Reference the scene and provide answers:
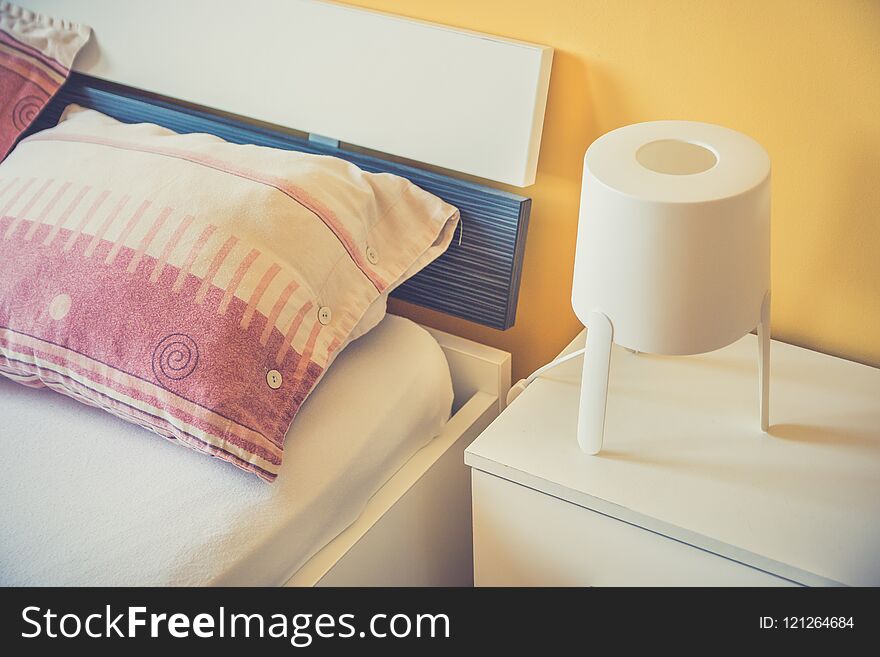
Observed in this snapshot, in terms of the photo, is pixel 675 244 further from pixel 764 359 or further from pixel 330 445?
pixel 330 445

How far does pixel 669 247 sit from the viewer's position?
2.66 ft

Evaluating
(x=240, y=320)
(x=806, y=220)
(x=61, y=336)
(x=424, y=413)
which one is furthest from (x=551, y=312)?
(x=61, y=336)

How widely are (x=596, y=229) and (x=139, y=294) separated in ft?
1.72

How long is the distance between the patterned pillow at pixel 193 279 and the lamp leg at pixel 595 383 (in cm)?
32

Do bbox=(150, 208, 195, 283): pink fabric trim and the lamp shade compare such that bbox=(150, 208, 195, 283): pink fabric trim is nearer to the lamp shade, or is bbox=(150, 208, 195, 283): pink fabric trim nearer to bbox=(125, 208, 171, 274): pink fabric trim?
bbox=(125, 208, 171, 274): pink fabric trim

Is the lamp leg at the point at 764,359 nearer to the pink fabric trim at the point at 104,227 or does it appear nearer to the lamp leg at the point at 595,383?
the lamp leg at the point at 595,383

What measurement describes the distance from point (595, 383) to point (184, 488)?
47cm

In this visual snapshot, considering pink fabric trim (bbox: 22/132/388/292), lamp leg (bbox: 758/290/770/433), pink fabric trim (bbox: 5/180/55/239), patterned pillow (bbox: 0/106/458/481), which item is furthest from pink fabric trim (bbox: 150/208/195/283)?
lamp leg (bbox: 758/290/770/433)

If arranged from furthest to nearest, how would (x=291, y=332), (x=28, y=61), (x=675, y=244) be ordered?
(x=28, y=61) → (x=291, y=332) → (x=675, y=244)

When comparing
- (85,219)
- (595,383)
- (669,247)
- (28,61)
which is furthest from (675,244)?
(28,61)

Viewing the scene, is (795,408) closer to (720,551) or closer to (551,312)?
(720,551)

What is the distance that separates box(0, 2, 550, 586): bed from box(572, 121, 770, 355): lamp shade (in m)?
0.28

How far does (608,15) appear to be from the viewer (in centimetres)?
104

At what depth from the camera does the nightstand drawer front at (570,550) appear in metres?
0.89
